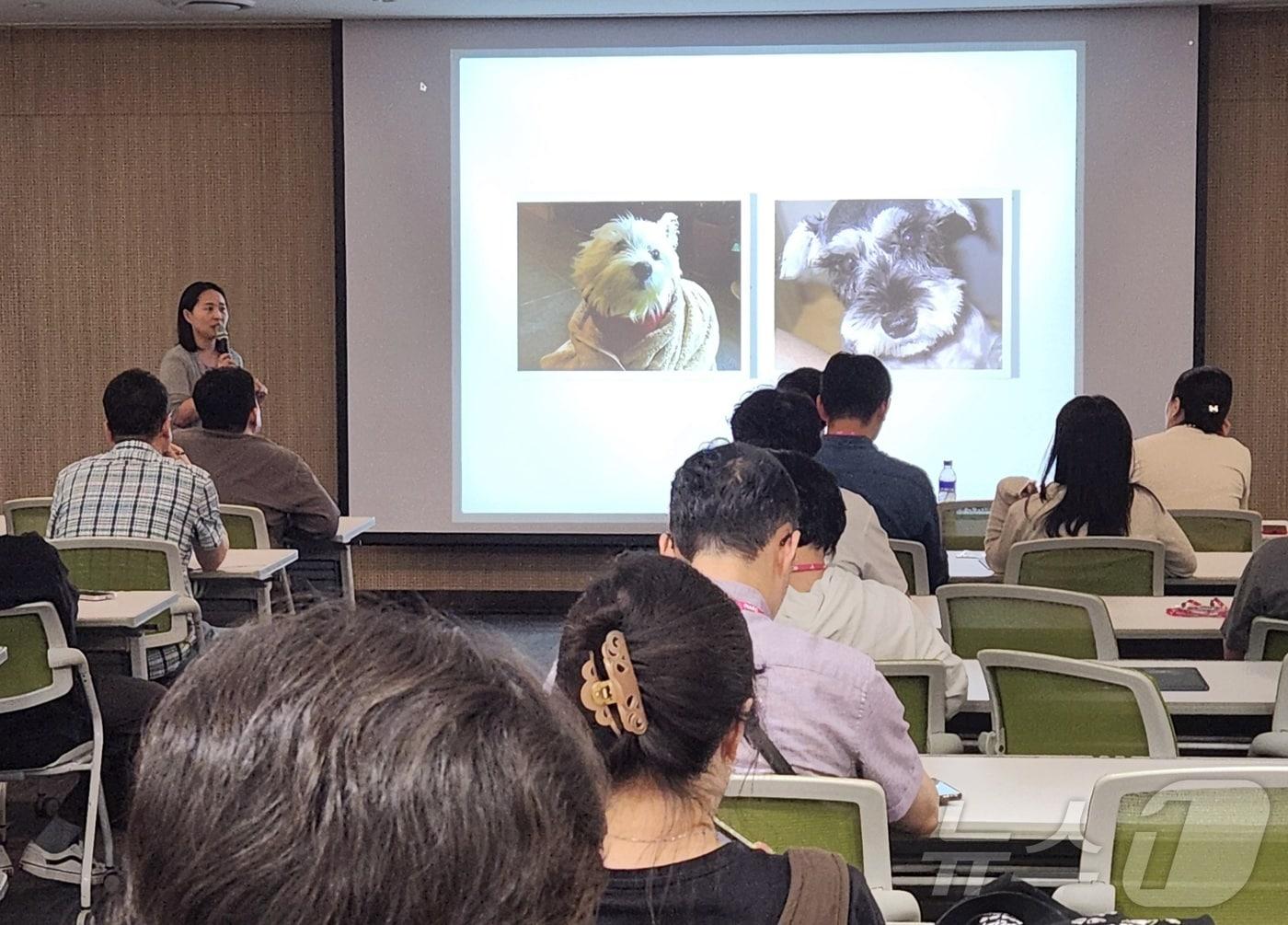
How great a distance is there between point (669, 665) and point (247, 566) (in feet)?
12.1

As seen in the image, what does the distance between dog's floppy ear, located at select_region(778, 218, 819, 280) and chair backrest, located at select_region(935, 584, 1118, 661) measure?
426 centimetres

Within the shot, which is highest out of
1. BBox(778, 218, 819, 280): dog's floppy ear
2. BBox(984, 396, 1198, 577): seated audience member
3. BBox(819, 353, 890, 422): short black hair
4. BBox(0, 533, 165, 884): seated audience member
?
BBox(778, 218, 819, 280): dog's floppy ear

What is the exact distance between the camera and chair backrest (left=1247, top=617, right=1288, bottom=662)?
3522 millimetres

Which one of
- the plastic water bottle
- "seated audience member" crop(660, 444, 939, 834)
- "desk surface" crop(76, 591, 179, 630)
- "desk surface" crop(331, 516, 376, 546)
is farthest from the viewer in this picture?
the plastic water bottle

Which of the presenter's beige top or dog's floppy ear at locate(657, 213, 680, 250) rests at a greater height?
dog's floppy ear at locate(657, 213, 680, 250)

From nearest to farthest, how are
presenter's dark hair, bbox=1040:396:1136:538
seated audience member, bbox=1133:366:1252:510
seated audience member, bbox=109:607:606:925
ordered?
1. seated audience member, bbox=109:607:606:925
2. presenter's dark hair, bbox=1040:396:1136:538
3. seated audience member, bbox=1133:366:1252:510

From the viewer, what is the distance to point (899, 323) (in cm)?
772

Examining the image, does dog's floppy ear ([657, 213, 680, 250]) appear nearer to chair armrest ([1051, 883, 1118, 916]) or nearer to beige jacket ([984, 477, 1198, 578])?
beige jacket ([984, 477, 1198, 578])

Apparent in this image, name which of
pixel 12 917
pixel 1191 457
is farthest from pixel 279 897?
pixel 1191 457

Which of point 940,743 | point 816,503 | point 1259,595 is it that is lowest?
point 940,743

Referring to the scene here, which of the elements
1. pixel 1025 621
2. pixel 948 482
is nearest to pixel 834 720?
pixel 1025 621

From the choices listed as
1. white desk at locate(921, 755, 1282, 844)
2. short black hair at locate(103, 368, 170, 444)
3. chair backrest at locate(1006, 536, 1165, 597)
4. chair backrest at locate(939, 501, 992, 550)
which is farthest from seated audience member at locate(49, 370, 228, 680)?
white desk at locate(921, 755, 1282, 844)

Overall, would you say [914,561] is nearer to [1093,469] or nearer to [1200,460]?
[1093,469]

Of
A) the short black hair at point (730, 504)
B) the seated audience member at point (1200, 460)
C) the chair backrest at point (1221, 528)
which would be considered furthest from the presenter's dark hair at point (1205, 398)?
the short black hair at point (730, 504)
